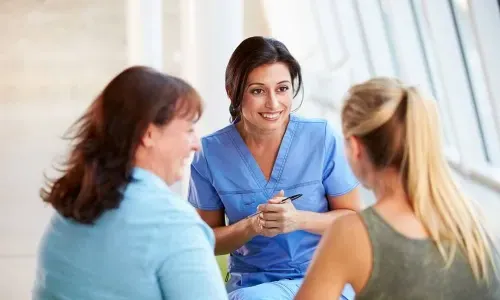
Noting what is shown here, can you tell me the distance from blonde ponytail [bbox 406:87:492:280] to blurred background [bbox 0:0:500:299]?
1.82 meters

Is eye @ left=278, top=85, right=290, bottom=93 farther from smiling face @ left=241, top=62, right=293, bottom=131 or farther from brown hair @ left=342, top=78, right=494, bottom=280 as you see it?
brown hair @ left=342, top=78, right=494, bottom=280

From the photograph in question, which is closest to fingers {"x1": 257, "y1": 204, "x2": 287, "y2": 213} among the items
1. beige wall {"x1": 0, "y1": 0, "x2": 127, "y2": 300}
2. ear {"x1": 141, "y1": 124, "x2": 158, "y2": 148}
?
ear {"x1": 141, "y1": 124, "x2": 158, "y2": 148}

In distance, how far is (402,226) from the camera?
1.30m

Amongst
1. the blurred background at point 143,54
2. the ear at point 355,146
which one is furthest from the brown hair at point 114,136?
the blurred background at point 143,54

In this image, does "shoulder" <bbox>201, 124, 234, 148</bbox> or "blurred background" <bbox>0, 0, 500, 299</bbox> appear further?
"blurred background" <bbox>0, 0, 500, 299</bbox>

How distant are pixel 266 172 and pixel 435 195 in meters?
0.83

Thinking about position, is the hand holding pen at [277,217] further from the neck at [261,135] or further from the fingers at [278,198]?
the neck at [261,135]

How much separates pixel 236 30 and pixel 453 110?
1.02 metres

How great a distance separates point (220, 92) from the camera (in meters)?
3.21

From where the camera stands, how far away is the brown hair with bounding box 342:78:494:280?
1299mm

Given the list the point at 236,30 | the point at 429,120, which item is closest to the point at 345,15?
the point at 236,30

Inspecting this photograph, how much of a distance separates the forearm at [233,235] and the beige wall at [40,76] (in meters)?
2.26

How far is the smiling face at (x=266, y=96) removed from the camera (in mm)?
2049

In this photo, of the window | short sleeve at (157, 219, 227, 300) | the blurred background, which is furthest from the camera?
the blurred background
